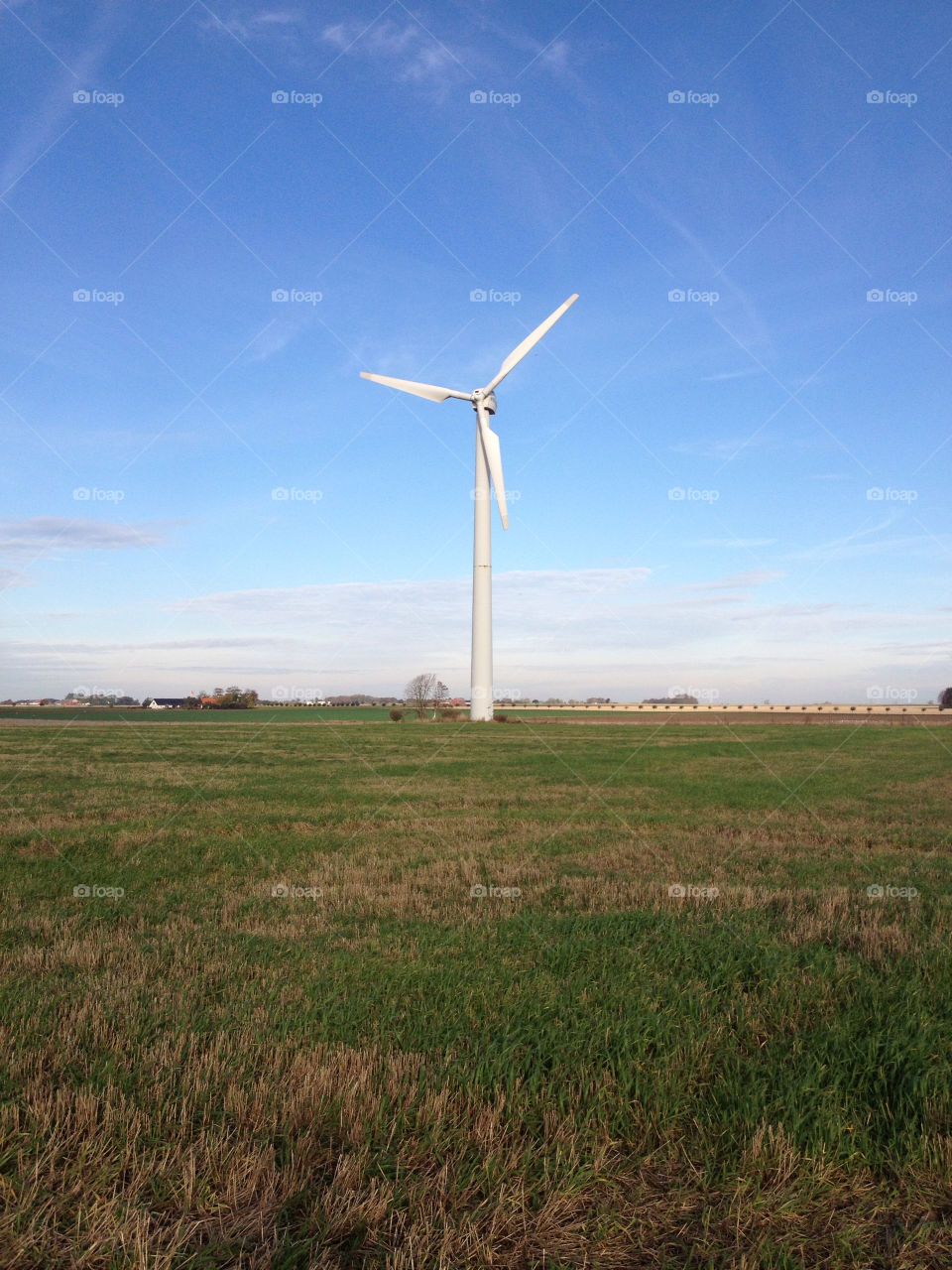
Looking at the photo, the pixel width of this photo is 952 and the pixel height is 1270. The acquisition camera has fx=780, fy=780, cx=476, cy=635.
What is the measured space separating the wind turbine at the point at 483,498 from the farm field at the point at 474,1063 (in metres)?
46.9

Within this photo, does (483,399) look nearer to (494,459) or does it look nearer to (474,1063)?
(494,459)

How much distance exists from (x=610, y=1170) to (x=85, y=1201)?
310 centimetres

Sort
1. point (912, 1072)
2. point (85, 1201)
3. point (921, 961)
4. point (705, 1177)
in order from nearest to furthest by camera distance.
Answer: point (85, 1201)
point (705, 1177)
point (912, 1072)
point (921, 961)

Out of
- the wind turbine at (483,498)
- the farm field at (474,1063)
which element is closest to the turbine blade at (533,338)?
the wind turbine at (483,498)

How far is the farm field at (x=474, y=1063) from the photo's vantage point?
4348 millimetres

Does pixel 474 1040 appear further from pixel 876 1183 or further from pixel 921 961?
pixel 921 961

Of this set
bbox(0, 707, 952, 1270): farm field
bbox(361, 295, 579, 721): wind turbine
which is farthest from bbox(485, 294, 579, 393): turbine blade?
bbox(0, 707, 952, 1270): farm field

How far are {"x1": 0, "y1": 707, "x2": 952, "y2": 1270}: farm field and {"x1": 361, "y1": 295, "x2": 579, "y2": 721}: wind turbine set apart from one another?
46.9 metres

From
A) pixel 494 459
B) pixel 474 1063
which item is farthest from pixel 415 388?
→ pixel 474 1063

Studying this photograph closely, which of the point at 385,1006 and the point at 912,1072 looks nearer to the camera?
the point at 912,1072

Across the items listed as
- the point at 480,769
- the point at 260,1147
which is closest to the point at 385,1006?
the point at 260,1147

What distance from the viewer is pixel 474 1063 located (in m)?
6.11

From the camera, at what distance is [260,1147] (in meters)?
4.96

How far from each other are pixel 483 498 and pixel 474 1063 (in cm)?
6280
